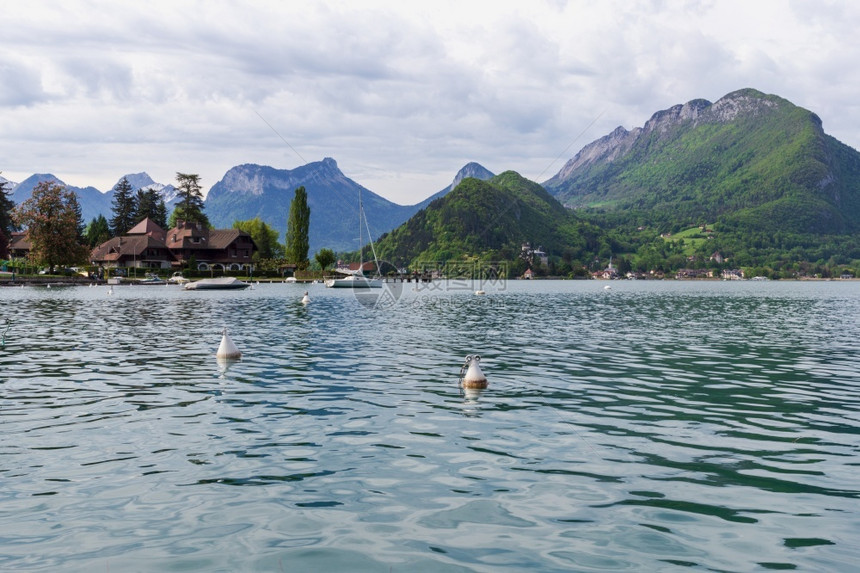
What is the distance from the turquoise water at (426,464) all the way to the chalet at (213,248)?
151m

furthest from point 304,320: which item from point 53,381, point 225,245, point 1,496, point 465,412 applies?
point 225,245

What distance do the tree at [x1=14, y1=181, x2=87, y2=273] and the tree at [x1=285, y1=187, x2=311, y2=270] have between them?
5342cm

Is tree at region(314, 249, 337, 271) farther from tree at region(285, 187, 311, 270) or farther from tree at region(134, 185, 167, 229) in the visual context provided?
tree at region(134, 185, 167, 229)

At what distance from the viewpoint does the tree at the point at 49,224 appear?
122m

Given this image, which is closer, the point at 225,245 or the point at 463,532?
the point at 463,532

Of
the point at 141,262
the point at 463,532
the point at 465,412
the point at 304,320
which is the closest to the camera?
the point at 463,532

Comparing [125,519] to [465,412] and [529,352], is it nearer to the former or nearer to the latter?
[465,412]

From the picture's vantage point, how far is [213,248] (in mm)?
173250

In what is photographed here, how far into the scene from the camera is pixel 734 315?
5828cm

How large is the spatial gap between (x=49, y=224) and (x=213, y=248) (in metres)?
52.8

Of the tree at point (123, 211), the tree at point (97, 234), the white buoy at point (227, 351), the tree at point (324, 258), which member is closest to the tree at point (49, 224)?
the tree at point (97, 234)

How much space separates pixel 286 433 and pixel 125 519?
559 cm

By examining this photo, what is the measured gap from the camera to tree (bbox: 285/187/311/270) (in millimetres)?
167625

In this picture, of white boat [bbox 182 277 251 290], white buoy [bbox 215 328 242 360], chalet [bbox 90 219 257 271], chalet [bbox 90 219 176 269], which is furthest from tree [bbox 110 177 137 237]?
Answer: white buoy [bbox 215 328 242 360]
